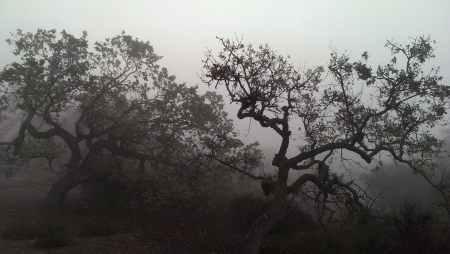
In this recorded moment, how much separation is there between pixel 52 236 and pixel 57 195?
5639mm

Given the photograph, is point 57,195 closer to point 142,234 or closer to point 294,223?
point 142,234

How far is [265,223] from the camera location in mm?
5945

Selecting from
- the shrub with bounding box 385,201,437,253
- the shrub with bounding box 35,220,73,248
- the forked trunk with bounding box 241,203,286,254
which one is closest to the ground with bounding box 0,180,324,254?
the shrub with bounding box 35,220,73,248

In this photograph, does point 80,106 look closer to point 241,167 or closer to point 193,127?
point 193,127

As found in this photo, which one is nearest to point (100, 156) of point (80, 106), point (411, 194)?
point (80, 106)

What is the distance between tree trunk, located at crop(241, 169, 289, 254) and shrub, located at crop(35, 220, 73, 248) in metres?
4.15

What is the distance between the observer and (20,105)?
9.73 meters

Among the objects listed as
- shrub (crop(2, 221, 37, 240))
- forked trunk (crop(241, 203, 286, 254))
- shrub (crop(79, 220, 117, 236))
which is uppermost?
forked trunk (crop(241, 203, 286, 254))

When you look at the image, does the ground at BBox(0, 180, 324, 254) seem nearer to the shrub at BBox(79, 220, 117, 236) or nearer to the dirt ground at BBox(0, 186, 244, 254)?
the dirt ground at BBox(0, 186, 244, 254)

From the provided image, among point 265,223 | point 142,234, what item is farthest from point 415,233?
point 142,234

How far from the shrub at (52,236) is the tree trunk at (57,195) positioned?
15.5ft

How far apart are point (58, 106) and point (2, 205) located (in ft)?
17.8

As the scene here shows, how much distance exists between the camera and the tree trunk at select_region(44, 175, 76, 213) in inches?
444

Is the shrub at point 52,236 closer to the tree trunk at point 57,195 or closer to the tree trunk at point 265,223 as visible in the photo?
the tree trunk at point 265,223
